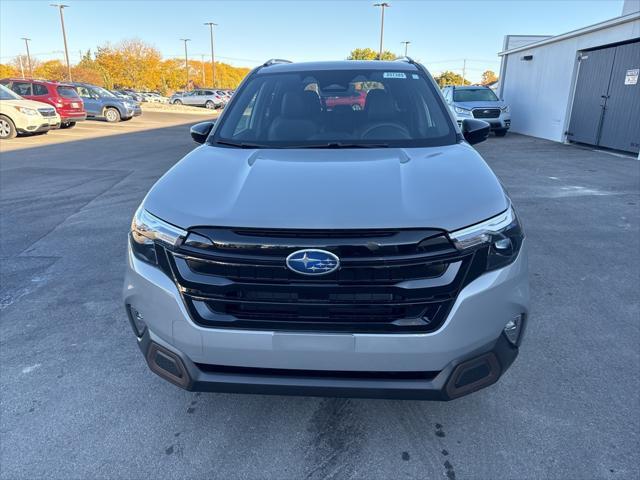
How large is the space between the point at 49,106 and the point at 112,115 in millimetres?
7036

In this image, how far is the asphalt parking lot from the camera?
2100 mm

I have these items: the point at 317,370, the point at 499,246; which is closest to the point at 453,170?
the point at 499,246

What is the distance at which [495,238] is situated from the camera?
74.8 inches

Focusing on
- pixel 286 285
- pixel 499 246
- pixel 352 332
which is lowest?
pixel 352 332

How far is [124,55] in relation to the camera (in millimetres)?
66000

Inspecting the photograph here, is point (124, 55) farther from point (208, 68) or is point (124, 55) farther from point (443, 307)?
point (443, 307)

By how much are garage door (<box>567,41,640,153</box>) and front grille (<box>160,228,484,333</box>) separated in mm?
12734

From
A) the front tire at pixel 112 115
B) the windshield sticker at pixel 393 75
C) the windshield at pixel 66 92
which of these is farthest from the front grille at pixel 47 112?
the windshield sticker at pixel 393 75

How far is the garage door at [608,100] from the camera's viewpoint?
12.0 meters

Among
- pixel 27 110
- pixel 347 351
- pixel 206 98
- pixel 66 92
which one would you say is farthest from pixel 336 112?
pixel 206 98

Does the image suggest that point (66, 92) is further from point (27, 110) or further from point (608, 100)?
point (608, 100)

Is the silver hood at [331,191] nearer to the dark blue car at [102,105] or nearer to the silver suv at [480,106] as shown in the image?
the silver suv at [480,106]

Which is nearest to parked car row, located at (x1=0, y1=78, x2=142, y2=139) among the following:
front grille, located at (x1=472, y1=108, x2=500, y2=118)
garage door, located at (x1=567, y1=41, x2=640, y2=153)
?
front grille, located at (x1=472, y1=108, x2=500, y2=118)

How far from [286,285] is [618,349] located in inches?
97.2
